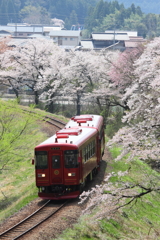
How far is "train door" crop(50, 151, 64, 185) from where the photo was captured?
46.4ft

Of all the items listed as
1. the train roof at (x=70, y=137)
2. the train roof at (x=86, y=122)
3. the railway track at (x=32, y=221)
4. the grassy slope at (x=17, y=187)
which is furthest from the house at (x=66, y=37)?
the railway track at (x=32, y=221)

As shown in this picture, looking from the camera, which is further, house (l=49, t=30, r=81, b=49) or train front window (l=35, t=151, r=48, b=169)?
house (l=49, t=30, r=81, b=49)

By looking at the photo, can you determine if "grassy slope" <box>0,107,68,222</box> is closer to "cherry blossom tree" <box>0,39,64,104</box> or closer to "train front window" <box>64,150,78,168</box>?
"train front window" <box>64,150,78,168</box>

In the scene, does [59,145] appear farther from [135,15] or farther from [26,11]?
[26,11]

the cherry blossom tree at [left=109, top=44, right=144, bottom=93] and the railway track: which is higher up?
the cherry blossom tree at [left=109, top=44, right=144, bottom=93]

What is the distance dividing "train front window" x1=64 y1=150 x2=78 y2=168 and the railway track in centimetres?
129

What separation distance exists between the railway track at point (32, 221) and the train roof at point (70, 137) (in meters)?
2.03

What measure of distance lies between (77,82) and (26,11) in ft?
550

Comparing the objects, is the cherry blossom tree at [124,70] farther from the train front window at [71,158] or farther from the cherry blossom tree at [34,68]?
the train front window at [71,158]

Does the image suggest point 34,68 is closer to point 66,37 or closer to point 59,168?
point 59,168

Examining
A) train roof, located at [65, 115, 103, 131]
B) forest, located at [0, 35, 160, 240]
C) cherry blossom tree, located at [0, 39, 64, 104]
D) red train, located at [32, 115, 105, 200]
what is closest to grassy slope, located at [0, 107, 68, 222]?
forest, located at [0, 35, 160, 240]

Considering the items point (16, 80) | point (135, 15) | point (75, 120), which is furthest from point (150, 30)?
point (75, 120)

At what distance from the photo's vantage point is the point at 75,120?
18984mm

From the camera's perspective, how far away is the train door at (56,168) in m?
14.1
